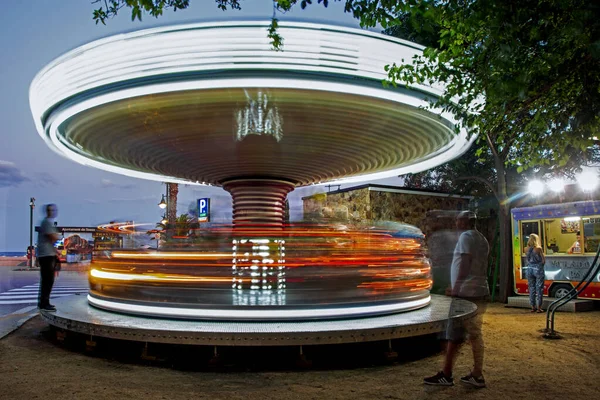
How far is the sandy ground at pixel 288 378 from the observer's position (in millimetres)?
5547

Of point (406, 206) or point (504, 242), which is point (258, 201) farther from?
point (406, 206)

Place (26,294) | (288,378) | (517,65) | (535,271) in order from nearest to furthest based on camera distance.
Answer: (288,378) < (517,65) < (535,271) < (26,294)

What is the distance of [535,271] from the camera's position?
13133 mm

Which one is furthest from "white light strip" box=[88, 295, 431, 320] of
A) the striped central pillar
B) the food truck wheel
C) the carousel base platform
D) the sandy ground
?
the food truck wheel

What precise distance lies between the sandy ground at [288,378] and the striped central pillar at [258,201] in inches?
140

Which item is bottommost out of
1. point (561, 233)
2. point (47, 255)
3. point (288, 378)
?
point (288, 378)

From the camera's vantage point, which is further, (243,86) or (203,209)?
(203,209)

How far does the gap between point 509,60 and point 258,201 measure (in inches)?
207

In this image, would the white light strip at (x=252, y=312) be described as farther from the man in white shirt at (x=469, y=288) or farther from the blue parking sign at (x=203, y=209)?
the blue parking sign at (x=203, y=209)

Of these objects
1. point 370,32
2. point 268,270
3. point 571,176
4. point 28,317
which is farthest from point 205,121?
point 571,176

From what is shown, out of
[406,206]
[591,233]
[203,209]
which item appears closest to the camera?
[591,233]

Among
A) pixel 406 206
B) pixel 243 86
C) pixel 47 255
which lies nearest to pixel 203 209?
pixel 406 206

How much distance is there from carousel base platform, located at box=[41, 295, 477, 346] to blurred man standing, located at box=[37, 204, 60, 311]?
0.64m

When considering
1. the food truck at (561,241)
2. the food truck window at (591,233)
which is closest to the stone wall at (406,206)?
the food truck at (561,241)
